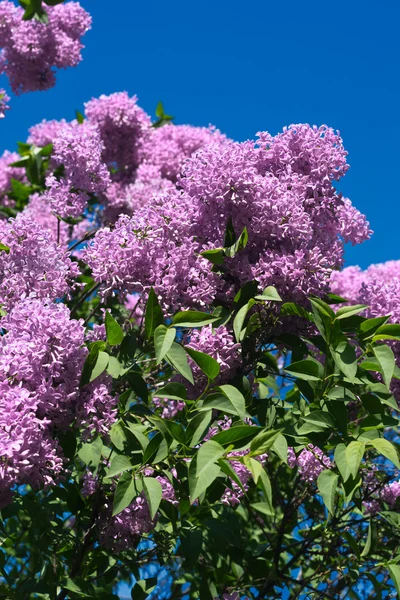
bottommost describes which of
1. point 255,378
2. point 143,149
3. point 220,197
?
point 255,378

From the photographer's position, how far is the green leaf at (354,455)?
2152 mm

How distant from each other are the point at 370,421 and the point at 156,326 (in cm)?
76

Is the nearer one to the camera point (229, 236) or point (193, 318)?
point (193, 318)

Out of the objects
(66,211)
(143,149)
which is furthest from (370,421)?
(143,149)

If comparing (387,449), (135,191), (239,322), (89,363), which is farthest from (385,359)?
(135,191)

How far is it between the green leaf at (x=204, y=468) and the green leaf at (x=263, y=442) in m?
0.09

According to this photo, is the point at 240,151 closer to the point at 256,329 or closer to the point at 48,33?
the point at 256,329

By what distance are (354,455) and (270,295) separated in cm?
64

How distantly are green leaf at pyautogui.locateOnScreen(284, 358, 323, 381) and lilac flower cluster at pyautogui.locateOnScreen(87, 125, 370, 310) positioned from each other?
35cm

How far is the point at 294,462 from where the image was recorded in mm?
3506

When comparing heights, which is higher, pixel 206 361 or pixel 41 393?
pixel 206 361

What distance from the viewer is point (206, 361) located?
2475 millimetres

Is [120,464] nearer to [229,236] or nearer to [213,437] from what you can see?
[213,437]

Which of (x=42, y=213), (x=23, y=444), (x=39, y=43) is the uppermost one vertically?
(x=39, y=43)
